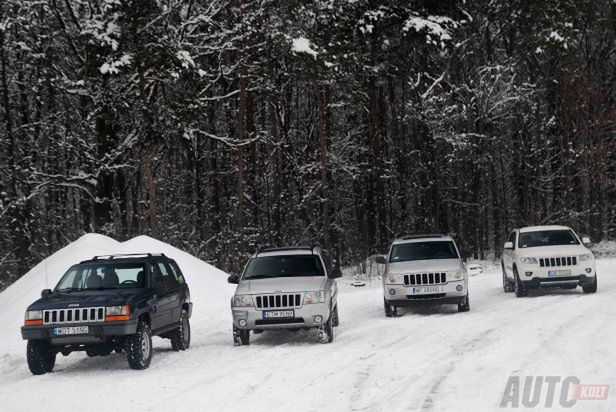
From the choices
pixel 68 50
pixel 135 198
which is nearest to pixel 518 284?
pixel 68 50

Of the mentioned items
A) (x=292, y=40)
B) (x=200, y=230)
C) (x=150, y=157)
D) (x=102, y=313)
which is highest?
(x=292, y=40)

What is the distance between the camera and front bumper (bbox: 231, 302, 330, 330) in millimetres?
13242

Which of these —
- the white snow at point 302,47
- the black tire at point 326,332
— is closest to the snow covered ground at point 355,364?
the black tire at point 326,332

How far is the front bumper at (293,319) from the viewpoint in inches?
521

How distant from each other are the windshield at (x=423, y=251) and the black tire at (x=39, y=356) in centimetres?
843

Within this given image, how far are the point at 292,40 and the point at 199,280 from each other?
11.2m

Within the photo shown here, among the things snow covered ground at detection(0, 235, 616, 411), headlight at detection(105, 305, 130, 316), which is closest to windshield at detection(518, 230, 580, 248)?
snow covered ground at detection(0, 235, 616, 411)

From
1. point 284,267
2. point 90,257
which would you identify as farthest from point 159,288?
point 90,257

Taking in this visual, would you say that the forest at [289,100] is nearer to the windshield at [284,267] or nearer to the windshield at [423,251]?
the windshield at [423,251]

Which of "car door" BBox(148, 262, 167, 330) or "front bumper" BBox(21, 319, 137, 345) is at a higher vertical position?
"car door" BBox(148, 262, 167, 330)

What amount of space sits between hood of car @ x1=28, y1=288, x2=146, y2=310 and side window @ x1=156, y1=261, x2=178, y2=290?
1.40 metres

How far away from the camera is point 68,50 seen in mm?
29828

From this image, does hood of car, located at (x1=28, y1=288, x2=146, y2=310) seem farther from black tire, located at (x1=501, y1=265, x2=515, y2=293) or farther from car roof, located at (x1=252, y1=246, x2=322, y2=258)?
black tire, located at (x1=501, y1=265, x2=515, y2=293)

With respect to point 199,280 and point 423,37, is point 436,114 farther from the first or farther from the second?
point 199,280
